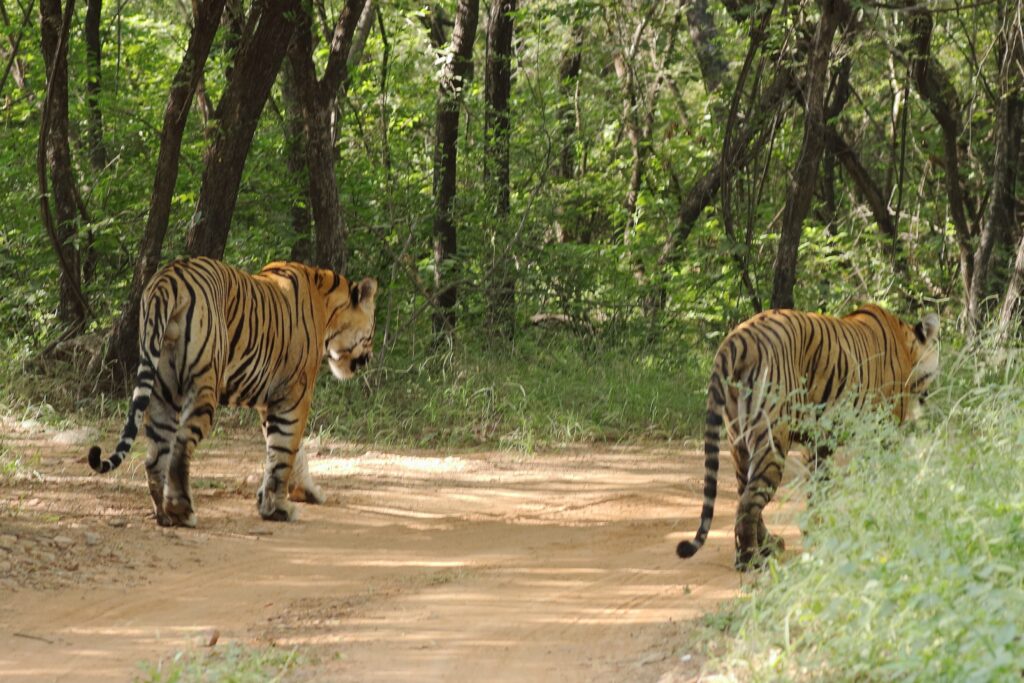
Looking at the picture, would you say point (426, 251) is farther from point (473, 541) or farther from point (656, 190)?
point (473, 541)

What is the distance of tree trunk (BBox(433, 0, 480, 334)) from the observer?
1326 centimetres

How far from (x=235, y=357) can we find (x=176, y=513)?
3.10 ft

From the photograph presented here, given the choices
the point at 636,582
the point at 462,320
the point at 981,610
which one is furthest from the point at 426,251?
the point at 981,610

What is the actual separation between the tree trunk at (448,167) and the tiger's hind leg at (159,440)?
17.9 ft

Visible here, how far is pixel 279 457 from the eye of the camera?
8.14m

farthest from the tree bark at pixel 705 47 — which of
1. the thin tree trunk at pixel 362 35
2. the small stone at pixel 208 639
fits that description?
the small stone at pixel 208 639

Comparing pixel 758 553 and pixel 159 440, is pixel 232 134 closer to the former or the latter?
pixel 159 440

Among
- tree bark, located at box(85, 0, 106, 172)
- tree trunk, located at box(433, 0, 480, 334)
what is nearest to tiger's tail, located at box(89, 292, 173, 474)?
tree trunk, located at box(433, 0, 480, 334)

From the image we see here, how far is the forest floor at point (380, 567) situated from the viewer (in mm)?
5434

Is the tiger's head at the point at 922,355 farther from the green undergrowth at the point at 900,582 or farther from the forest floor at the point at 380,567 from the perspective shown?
the green undergrowth at the point at 900,582

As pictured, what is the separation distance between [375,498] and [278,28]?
3.87 meters

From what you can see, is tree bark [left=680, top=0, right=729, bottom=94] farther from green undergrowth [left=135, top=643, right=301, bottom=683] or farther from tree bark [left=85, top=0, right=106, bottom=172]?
green undergrowth [left=135, top=643, right=301, bottom=683]

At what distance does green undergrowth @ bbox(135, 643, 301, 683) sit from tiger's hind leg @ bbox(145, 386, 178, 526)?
2453 mm

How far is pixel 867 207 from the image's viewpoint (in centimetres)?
1571
